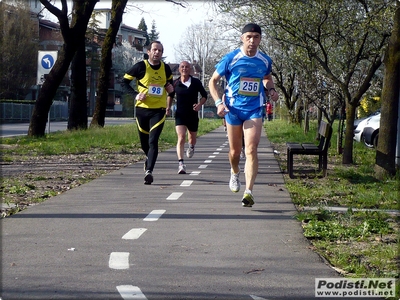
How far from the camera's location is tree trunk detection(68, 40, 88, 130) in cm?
2848

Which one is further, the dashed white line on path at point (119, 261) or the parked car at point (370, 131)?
the parked car at point (370, 131)

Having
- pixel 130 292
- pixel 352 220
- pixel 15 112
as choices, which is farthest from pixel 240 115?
pixel 15 112

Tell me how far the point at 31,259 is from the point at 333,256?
2569 mm

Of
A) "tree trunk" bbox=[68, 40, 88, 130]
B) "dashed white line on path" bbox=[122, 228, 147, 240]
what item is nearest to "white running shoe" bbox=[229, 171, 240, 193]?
"dashed white line on path" bbox=[122, 228, 147, 240]

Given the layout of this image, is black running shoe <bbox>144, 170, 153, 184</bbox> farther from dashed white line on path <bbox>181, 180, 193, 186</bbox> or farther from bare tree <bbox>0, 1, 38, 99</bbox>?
bare tree <bbox>0, 1, 38, 99</bbox>

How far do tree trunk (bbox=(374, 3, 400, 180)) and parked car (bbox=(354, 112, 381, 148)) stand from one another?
1119 cm

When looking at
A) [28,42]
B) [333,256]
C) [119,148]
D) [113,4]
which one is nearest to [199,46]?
[28,42]

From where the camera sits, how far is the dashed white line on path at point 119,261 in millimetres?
5516

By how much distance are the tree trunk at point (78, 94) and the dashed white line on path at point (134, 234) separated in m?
21.8

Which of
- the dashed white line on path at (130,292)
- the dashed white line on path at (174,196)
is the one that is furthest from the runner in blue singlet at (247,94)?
the dashed white line on path at (130,292)

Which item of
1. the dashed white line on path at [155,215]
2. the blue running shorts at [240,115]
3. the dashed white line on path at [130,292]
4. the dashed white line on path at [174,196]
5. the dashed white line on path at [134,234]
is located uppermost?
the blue running shorts at [240,115]

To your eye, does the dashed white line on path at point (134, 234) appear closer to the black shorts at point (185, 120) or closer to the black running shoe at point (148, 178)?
the black running shoe at point (148, 178)

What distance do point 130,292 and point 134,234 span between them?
2.11m

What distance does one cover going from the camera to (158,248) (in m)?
6.22
